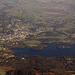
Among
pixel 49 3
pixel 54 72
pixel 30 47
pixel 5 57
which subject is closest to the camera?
pixel 54 72

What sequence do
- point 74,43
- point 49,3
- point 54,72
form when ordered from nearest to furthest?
point 54,72, point 74,43, point 49,3

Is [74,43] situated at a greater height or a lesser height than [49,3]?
lesser

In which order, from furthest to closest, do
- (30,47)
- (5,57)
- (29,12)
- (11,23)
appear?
(29,12)
(11,23)
(30,47)
(5,57)

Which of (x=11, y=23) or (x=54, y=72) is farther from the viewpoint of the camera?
(x=11, y=23)

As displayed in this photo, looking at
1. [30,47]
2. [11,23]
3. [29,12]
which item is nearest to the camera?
[30,47]

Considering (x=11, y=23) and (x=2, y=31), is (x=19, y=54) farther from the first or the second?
(x=11, y=23)

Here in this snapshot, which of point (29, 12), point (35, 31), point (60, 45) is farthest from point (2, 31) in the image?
point (29, 12)

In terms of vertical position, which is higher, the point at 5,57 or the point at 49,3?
the point at 49,3

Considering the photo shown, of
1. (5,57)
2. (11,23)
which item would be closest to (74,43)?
(5,57)

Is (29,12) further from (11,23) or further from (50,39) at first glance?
(50,39)
